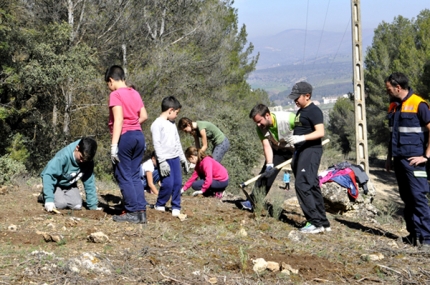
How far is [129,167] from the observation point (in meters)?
6.22

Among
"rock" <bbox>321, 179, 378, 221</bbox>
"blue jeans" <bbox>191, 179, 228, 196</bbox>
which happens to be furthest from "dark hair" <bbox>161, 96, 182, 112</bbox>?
"rock" <bbox>321, 179, 378, 221</bbox>

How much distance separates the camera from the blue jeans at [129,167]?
610 centimetres

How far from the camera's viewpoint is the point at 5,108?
1702 cm

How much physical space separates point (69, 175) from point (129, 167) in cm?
100

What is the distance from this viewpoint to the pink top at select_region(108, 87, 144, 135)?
6.01 m

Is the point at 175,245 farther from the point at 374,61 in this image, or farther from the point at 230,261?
the point at 374,61

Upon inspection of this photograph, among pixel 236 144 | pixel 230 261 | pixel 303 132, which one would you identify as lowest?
pixel 236 144

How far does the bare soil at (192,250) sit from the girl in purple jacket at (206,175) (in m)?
1.87

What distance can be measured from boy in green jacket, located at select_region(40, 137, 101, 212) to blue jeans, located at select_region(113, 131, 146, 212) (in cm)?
49

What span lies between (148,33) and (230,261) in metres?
22.5

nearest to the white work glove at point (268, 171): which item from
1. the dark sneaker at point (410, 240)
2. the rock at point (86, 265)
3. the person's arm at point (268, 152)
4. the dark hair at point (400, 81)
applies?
the person's arm at point (268, 152)

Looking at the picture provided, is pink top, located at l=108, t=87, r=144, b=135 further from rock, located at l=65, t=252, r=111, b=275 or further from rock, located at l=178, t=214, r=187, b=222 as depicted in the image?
rock, located at l=65, t=252, r=111, b=275

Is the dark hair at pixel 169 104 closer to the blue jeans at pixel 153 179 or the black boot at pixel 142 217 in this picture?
the black boot at pixel 142 217

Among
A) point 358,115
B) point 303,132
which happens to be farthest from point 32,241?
point 358,115
